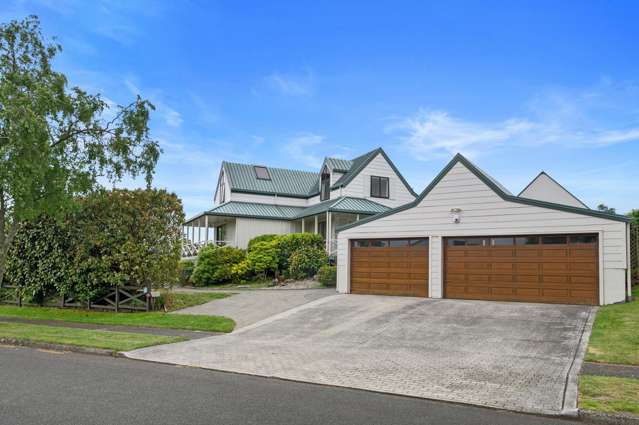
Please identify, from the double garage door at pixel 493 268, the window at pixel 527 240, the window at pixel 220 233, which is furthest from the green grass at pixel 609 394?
the window at pixel 220 233

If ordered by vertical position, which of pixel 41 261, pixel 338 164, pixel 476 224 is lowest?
pixel 41 261

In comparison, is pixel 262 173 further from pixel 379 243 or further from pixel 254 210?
pixel 379 243

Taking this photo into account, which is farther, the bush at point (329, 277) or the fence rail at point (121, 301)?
the bush at point (329, 277)

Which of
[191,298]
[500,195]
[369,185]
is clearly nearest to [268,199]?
[369,185]

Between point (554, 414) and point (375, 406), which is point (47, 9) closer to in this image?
point (375, 406)

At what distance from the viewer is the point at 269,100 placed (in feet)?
62.4

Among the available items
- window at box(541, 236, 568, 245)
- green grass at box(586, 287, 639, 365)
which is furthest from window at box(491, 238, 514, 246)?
green grass at box(586, 287, 639, 365)

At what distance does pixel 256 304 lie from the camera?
1861cm

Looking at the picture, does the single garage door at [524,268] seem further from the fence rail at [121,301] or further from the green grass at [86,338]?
the fence rail at [121,301]

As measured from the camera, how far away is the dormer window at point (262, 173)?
33328 mm

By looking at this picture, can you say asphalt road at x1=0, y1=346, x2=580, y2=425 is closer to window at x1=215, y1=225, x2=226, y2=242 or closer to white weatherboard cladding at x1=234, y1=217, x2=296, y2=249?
white weatherboard cladding at x1=234, y1=217, x2=296, y2=249

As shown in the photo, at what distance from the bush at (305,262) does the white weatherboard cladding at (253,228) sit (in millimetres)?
5036

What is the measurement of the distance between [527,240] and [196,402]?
43.7 feet

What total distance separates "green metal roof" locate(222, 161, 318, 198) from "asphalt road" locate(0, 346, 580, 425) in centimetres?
2402
